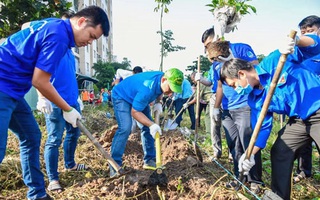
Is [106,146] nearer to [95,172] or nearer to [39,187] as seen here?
[95,172]

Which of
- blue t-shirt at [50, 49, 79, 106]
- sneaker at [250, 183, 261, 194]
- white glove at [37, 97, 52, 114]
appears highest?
blue t-shirt at [50, 49, 79, 106]

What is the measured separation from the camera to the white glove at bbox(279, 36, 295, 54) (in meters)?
1.88

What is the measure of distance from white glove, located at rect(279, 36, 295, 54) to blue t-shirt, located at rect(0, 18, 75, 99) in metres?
1.57

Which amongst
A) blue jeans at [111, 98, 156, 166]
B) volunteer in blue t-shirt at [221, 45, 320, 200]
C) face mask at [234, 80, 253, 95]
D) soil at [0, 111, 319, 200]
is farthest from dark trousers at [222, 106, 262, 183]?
blue jeans at [111, 98, 156, 166]

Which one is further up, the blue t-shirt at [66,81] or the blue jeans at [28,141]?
the blue t-shirt at [66,81]

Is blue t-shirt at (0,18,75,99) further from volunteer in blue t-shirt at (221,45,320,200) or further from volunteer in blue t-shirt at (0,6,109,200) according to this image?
volunteer in blue t-shirt at (221,45,320,200)

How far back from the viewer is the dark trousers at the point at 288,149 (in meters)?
2.12

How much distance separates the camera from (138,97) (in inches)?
112

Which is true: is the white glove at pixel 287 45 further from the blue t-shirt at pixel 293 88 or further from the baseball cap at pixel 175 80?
the baseball cap at pixel 175 80

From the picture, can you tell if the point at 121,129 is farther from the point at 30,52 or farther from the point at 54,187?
the point at 30,52

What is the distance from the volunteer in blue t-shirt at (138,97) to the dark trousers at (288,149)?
1097 mm

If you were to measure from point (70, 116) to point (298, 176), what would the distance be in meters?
2.86

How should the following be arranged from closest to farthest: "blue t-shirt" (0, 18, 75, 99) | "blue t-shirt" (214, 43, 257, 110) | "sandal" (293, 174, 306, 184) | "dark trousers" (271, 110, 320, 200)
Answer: "blue t-shirt" (0, 18, 75, 99) < "dark trousers" (271, 110, 320, 200) < "blue t-shirt" (214, 43, 257, 110) < "sandal" (293, 174, 306, 184)

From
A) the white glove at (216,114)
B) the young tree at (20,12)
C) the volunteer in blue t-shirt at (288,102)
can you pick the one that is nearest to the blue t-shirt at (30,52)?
the volunteer in blue t-shirt at (288,102)
